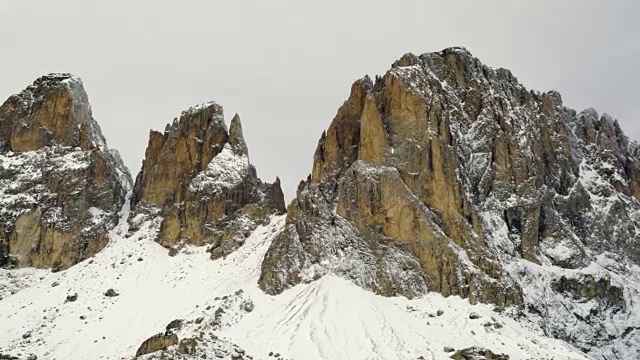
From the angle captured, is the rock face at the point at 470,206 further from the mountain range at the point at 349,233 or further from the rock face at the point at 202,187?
the rock face at the point at 202,187

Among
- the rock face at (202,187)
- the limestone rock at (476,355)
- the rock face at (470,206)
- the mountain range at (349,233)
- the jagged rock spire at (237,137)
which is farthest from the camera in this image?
the jagged rock spire at (237,137)

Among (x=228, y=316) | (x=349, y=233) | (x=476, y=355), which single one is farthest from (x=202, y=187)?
(x=476, y=355)

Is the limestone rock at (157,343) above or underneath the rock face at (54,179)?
underneath

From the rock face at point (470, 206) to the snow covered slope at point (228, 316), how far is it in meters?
3.77

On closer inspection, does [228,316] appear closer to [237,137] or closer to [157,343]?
[157,343]

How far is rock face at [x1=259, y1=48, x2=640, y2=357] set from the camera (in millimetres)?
92375

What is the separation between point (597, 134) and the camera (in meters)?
117

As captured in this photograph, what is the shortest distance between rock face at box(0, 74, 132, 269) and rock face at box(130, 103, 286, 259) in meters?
5.59

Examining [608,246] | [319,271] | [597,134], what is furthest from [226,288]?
[597,134]

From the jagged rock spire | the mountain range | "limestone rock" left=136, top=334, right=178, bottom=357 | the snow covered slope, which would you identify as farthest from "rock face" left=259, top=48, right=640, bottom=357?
"limestone rock" left=136, top=334, right=178, bottom=357

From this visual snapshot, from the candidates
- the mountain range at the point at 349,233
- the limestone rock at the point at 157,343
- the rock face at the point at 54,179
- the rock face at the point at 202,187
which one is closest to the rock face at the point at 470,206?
the mountain range at the point at 349,233

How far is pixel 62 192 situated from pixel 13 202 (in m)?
6.55

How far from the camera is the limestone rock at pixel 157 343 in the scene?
78562 millimetres

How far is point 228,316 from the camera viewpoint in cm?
8838
